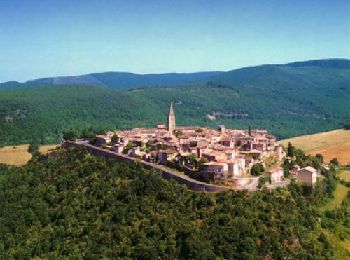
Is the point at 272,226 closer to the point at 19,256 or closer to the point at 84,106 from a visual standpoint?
the point at 19,256

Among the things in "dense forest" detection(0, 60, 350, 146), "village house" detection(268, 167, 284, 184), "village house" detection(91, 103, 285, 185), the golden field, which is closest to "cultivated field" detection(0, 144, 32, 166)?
the golden field

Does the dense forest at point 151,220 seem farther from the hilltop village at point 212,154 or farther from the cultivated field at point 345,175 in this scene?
the cultivated field at point 345,175

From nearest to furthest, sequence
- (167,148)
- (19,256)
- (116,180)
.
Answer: (19,256) → (116,180) → (167,148)

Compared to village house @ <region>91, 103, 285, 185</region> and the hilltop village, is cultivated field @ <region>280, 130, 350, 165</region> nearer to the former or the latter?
village house @ <region>91, 103, 285, 185</region>

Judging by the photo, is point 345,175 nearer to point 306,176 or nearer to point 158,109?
point 306,176

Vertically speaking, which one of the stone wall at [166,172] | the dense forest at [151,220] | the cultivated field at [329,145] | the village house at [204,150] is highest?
the village house at [204,150]

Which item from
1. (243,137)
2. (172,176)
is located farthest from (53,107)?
(172,176)

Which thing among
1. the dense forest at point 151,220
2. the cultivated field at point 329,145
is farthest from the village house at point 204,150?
the cultivated field at point 329,145
